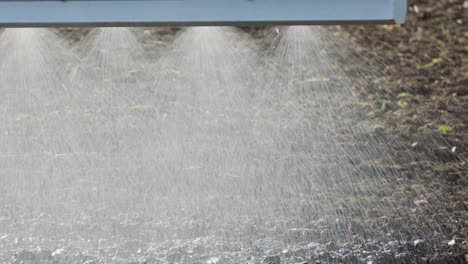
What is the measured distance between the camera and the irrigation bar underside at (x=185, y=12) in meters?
3.32

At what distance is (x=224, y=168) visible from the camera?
4.27 metres

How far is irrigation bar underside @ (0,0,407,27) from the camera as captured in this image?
10.9 ft

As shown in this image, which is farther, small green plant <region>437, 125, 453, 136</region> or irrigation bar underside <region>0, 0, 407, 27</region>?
small green plant <region>437, 125, 453, 136</region>

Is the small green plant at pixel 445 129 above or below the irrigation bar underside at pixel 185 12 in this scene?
below

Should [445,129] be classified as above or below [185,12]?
below

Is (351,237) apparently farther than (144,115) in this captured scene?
No

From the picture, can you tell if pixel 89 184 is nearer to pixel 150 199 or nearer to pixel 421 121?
pixel 150 199

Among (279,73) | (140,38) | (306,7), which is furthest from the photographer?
(140,38)

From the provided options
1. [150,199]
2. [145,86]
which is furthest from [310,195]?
[145,86]

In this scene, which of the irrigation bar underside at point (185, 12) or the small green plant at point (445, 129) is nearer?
the irrigation bar underside at point (185, 12)

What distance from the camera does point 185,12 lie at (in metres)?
3.34

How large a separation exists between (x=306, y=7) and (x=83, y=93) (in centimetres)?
192

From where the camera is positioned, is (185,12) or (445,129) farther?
(445,129)

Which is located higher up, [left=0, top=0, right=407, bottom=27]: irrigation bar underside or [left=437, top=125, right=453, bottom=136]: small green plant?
[left=0, top=0, right=407, bottom=27]: irrigation bar underside
